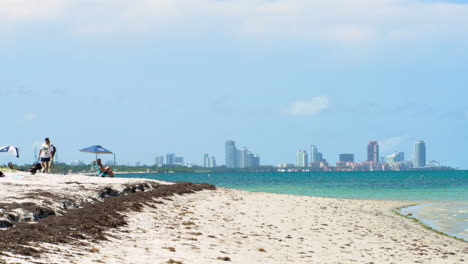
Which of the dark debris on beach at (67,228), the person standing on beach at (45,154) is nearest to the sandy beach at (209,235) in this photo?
the dark debris on beach at (67,228)

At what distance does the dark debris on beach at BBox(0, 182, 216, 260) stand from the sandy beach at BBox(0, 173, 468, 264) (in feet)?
0.24

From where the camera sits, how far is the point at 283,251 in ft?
50.0

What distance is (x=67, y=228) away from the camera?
1398cm

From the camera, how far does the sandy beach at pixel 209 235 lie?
12.5 metres

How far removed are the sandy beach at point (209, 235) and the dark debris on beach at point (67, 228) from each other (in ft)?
0.24

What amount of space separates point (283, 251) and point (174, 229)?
3.90m

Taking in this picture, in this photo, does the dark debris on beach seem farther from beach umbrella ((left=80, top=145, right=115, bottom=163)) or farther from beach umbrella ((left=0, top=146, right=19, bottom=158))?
beach umbrella ((left=0, top=146, right=19, bottom=158))

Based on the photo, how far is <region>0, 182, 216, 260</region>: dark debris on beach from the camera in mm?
11297

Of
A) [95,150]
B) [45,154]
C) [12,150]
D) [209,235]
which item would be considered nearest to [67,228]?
[209,235]

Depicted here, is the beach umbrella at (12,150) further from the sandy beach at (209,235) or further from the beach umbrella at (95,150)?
the sandy beach at (209,235)

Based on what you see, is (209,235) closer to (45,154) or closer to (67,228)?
(67,228)

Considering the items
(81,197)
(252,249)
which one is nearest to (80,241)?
(252,249)

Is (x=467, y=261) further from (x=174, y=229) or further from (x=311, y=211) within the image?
(x=311, y=211)

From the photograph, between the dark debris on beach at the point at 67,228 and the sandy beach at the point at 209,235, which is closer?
the dark debris on beach at the point at 67,228
